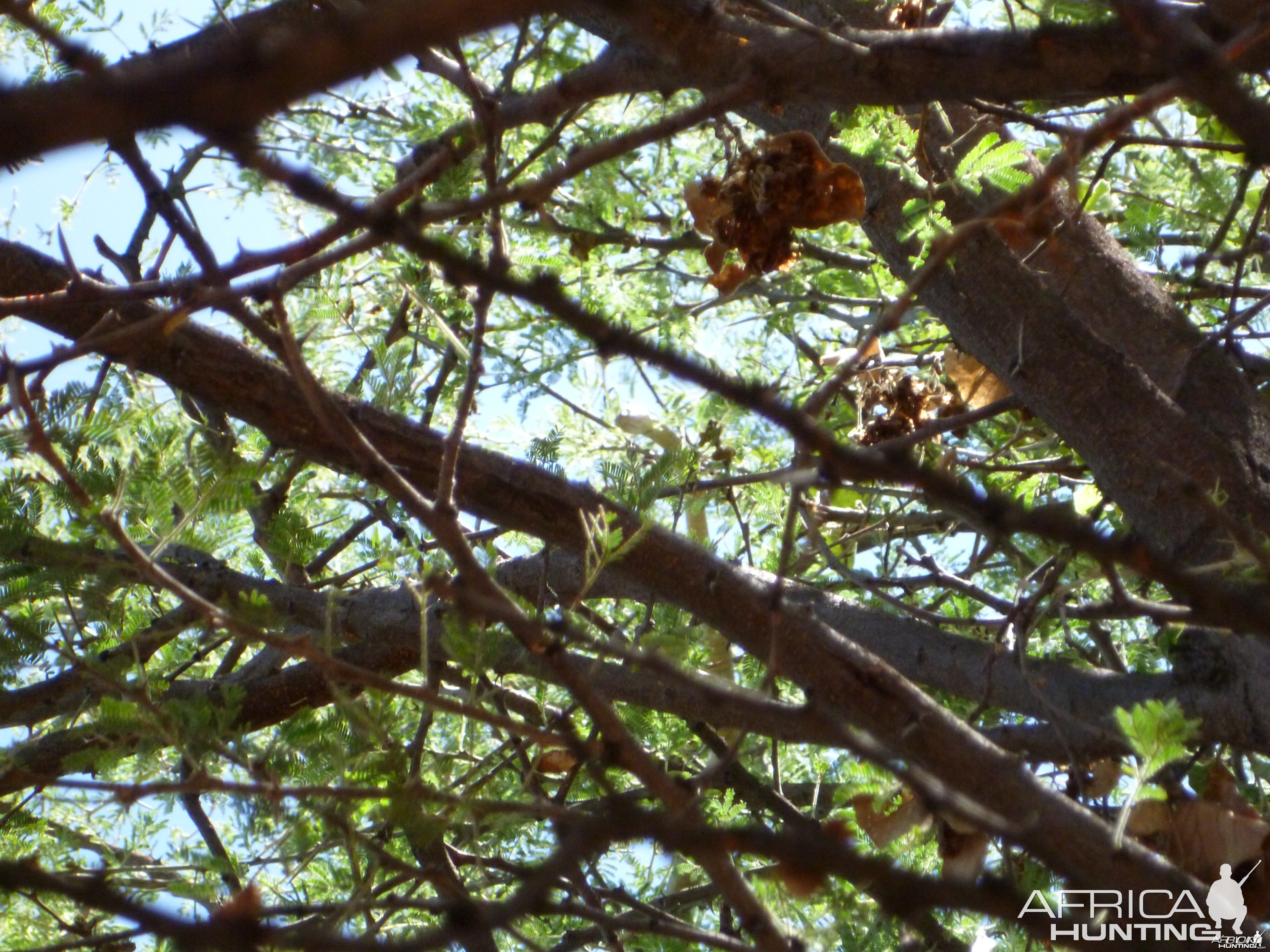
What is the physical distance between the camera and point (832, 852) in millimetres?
606

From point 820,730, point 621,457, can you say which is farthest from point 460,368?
point 820,730

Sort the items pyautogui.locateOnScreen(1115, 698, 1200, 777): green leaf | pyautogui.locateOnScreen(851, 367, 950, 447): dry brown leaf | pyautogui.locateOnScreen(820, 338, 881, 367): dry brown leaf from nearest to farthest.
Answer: pyautogui.locateOnScreen(1115, 698, 1200, 777): green leaf → pyautogui.locateOnScreen(820, 338, 881, 367): dry brown leaf → pyautogui.locateOnScreen(851, 367, 950, 447): dry brown leaf

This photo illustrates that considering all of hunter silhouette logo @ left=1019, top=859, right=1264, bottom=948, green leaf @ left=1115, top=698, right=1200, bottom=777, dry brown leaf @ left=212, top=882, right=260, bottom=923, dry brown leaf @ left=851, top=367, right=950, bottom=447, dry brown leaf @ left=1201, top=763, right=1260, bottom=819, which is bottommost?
dry brown leaf @ left=212, top=882, right=260, bottom=923

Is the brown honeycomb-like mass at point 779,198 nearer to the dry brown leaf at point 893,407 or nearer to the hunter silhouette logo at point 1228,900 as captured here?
the dry brown leaf at point 893,407

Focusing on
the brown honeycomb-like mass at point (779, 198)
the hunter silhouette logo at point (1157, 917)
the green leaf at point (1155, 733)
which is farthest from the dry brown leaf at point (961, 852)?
the brown honeycomb-like mass at point (779, 198)

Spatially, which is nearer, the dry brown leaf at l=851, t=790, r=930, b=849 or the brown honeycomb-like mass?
the dry brown leaf at l=851, t=790, r=930, b=849

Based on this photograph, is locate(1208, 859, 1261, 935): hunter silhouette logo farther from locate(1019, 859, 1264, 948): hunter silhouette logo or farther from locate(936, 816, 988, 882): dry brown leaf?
locate(936, 816, 988, 882): dry brown leaf

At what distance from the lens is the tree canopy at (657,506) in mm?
753

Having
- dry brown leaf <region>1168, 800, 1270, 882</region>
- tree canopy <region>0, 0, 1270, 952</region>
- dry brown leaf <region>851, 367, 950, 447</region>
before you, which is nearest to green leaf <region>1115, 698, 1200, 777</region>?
tree canopy <region>0, 0, 1270, 952</region>

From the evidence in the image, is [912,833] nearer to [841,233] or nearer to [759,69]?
[759,69]

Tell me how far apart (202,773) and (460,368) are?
188 centimetres

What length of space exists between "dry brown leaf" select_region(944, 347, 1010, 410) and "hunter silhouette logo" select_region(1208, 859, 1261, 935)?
1.15 m

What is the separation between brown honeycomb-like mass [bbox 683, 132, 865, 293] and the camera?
70.1 inches

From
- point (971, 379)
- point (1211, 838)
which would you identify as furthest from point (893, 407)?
point (1211, 838)
